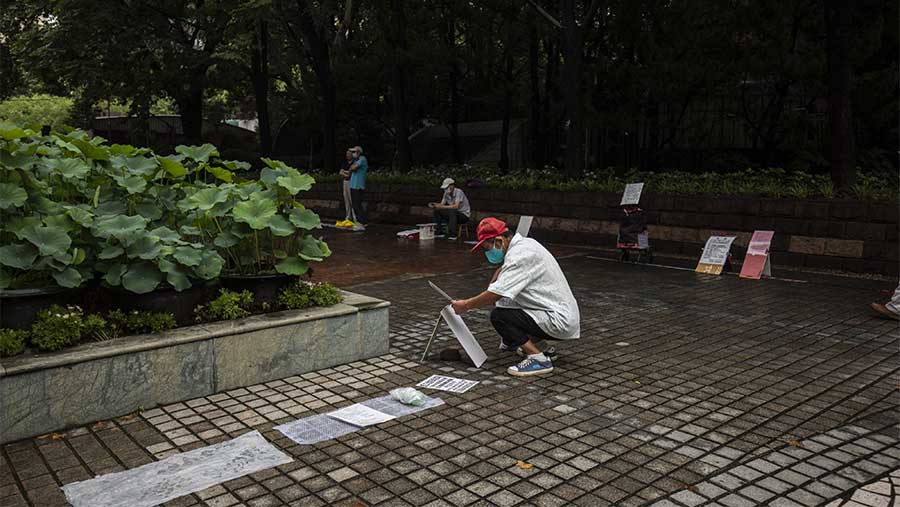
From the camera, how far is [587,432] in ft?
15.9

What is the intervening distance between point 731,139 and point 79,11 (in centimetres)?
1782

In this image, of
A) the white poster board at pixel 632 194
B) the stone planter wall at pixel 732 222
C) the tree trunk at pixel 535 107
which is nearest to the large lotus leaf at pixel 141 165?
the white poster board at pixel 632 194

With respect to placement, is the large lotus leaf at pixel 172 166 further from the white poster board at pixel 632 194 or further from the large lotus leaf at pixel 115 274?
the white poster board at pixel 632 194

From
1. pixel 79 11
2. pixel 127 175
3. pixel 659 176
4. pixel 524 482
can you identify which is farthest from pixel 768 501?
pixel 79 11

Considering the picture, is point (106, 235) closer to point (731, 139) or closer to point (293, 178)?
point (293, 178)

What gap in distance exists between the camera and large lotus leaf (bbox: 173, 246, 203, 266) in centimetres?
559

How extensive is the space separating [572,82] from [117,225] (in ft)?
37.7

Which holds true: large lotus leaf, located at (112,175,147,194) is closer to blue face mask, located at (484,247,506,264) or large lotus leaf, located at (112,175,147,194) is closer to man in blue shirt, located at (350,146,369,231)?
blue face mask, located at (484,247,506,264)

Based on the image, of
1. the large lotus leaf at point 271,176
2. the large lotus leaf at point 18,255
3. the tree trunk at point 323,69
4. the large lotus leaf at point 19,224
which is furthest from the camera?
the tree trunk at point 323,69

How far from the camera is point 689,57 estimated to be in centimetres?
1547

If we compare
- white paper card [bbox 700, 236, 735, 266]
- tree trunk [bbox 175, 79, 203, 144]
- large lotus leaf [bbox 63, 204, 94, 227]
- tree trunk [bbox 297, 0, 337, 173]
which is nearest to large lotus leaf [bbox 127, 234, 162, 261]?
large lotus leaf [bbox 63, 204, 94, 227]

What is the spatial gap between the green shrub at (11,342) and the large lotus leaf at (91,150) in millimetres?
1738

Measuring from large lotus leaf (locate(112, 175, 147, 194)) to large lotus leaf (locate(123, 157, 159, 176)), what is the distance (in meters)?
0.18

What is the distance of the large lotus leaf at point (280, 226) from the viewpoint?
6160mm
